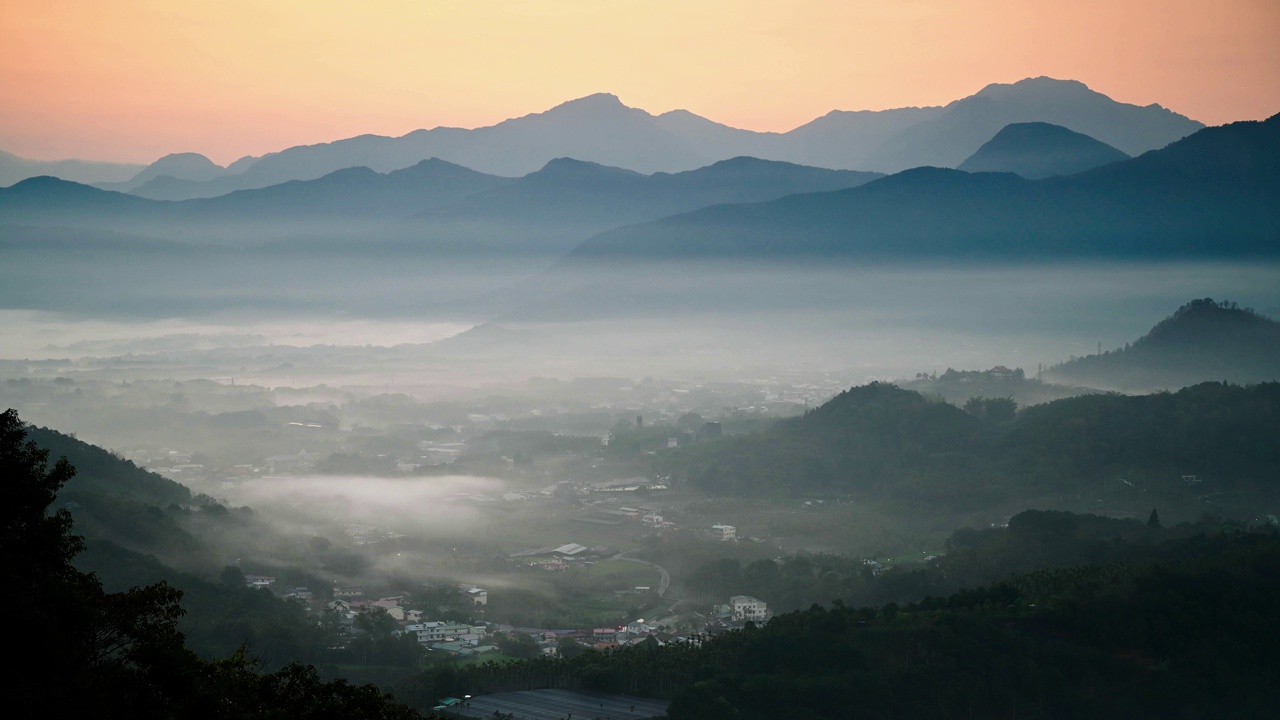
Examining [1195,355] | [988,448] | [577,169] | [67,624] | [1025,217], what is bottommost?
[67,624]

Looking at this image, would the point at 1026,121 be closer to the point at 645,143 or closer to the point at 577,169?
the point at 645,143

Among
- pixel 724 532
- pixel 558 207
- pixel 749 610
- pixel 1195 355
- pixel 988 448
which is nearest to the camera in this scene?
pixel 749 610

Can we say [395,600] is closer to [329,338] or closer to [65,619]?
[65,619]

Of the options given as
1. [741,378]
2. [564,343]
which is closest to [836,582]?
[741,378]

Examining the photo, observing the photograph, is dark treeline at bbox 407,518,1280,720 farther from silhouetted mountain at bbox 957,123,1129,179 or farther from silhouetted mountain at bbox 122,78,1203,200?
silhouetted mountain at bbox 122,78,1203,200

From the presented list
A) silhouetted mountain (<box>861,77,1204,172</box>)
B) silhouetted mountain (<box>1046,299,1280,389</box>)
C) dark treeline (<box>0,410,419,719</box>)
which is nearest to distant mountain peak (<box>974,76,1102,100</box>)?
silhouetted mountain (<box>861,77,1204,172</box>)

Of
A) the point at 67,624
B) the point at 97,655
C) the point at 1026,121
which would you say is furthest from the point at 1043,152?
the point at 67,624

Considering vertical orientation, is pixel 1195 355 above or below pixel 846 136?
below
